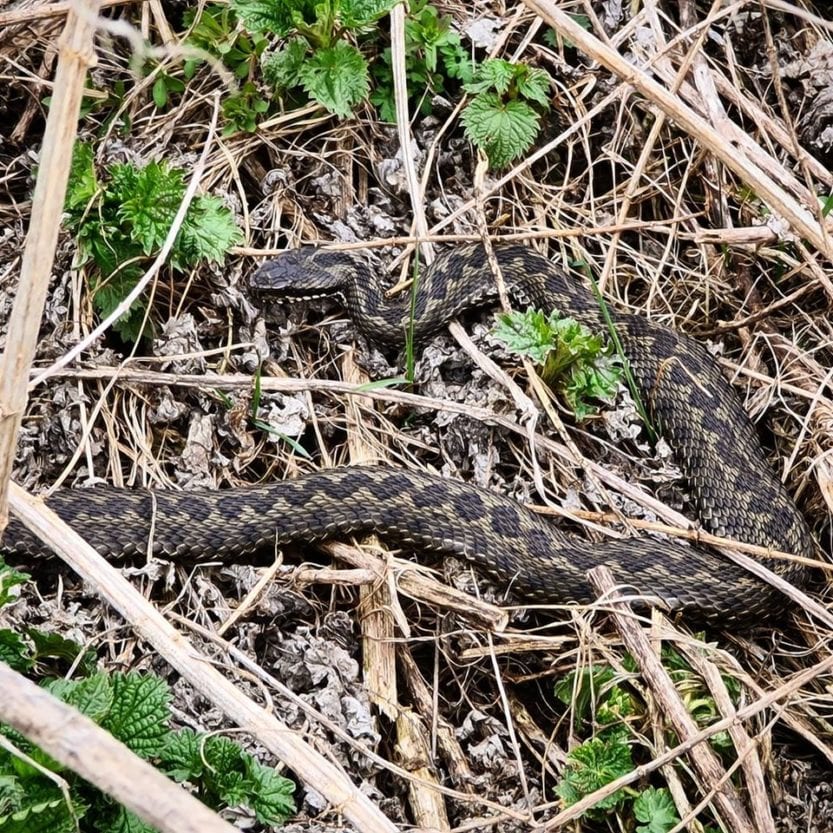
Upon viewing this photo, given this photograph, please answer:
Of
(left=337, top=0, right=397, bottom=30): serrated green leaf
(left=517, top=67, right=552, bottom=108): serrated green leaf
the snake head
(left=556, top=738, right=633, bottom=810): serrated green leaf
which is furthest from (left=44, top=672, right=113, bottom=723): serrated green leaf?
(left=517, top=67, right=552, bottom=108): serrated green leaf

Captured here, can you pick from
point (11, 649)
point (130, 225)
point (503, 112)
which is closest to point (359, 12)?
point (503, 112)

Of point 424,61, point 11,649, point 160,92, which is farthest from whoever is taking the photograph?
point 424,61

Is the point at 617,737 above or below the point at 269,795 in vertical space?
above

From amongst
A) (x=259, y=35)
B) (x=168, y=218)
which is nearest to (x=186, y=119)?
(x=259, y=35)

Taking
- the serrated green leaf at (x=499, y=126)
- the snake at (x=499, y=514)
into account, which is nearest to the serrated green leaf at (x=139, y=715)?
the snake at (x=499, y=514)

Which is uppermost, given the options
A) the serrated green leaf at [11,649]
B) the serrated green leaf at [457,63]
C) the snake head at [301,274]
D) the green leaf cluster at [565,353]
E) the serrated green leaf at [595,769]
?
the serrated green leaf at [457,63]

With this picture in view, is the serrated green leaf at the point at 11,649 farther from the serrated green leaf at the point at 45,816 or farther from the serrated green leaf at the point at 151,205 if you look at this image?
the serrated green leaf at the point at 151,205

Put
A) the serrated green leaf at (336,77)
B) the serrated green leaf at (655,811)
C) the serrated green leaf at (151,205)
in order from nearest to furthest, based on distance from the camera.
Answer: the serrated green leaf at (655,811) < the serrated green leaf at (151,205) < the serrated green leaf at (336,77)

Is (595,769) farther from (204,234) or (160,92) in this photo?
(160,92)
